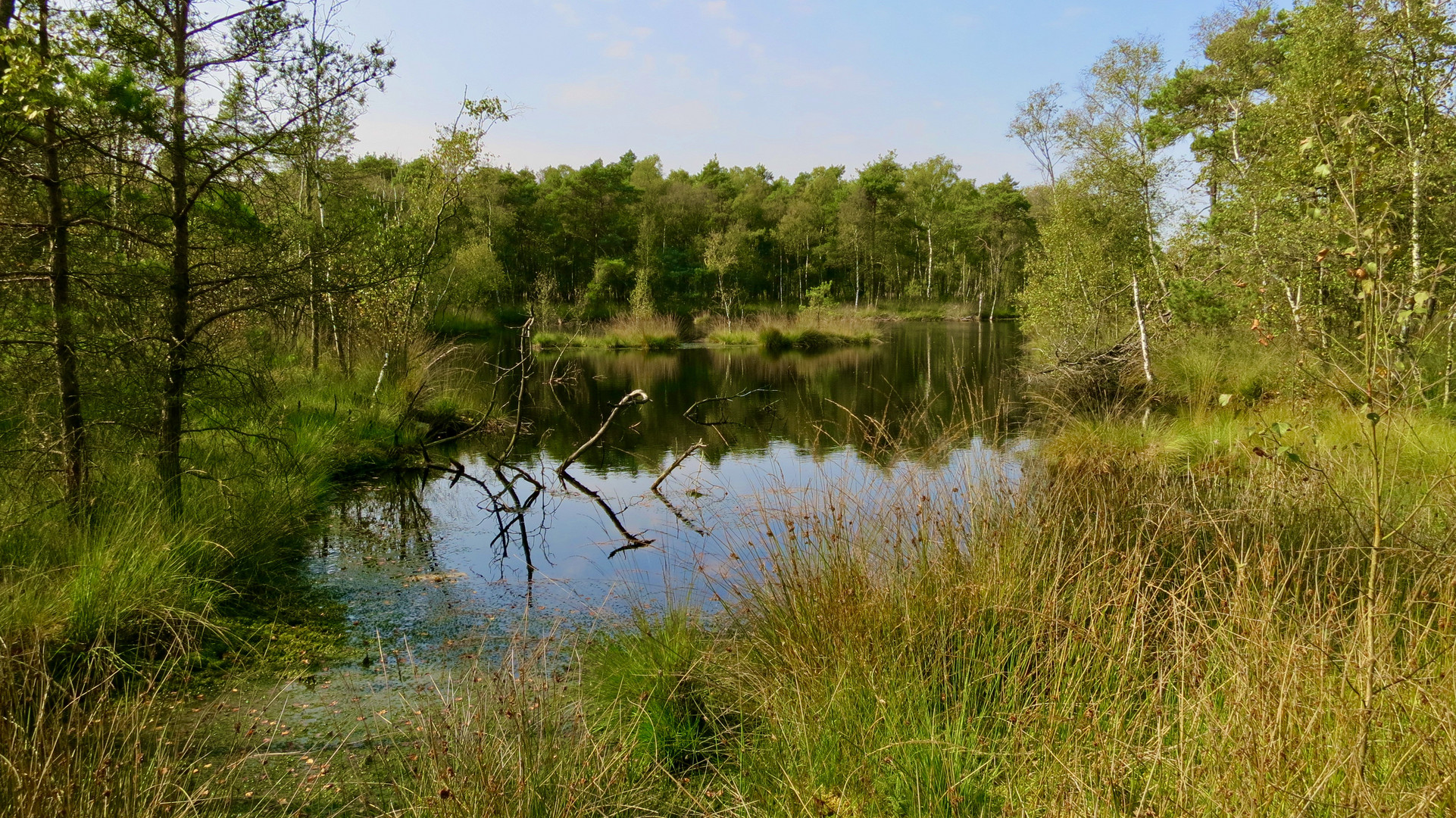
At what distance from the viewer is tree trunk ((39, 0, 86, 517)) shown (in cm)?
385

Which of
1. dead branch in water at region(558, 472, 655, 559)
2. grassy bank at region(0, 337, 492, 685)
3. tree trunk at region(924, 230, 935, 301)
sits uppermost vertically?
tree trunk at region(924, 230, 935, 301)

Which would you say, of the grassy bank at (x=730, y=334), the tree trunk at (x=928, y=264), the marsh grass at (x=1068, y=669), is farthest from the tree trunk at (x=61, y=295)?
the tree trunk at (x=928, y=264)

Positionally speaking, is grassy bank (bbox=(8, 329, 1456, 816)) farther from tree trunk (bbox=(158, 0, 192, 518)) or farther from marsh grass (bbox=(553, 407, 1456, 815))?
tree trunk (bbox=(158, 0, 192, 518))

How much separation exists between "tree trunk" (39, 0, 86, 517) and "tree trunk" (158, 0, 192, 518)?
0.44m

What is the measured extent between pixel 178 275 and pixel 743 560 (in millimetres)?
3924

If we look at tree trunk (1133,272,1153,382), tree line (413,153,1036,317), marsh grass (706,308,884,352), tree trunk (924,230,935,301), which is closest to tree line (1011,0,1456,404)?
tree trunk (1133,272,1153,382)

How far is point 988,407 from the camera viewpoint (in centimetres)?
1334

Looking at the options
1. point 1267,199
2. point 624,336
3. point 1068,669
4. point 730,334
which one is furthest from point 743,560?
point 730,334

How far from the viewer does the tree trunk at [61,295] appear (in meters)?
3.85

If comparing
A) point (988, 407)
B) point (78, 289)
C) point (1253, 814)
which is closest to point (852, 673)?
point (1253, 814)

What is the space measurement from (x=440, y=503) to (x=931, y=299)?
4627 cm

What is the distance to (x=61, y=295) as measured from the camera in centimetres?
399

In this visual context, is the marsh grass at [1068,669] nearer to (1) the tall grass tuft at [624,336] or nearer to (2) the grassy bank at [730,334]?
(1) the tall grass tuft at [624,336]

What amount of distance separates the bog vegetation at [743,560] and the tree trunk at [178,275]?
0.03 meters
